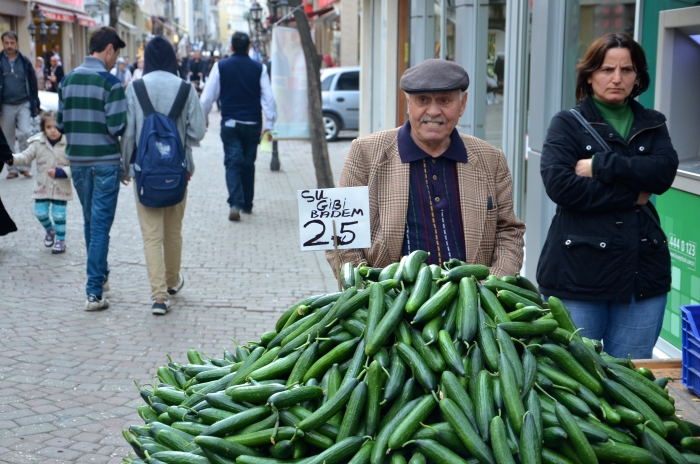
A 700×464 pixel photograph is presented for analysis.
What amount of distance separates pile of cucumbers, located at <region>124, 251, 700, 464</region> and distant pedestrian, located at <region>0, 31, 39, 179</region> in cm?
1353

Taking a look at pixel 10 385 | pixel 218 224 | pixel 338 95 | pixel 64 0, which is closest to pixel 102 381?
pixel 10 385

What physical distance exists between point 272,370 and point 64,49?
42.7m

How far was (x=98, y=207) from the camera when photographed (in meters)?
7.76

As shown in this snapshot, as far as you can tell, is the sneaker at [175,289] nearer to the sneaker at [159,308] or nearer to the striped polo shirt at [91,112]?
the sneaker at [159,308]

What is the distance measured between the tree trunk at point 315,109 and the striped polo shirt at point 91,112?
558 cm

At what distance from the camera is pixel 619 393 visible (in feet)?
8.79

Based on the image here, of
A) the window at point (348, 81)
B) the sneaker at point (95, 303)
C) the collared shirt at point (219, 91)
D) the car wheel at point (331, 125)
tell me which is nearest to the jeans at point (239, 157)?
the collared shirt at point (219, 91)

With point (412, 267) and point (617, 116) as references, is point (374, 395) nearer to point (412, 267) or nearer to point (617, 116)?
point (412, 267)

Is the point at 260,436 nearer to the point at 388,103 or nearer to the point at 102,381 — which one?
the point at 102,381

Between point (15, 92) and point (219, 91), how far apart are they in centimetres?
479

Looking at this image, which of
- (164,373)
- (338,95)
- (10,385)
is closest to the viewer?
(164,373)

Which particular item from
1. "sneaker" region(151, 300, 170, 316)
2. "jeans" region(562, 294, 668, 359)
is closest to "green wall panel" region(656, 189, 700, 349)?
"jeans" region(562, 294, 668, 359)

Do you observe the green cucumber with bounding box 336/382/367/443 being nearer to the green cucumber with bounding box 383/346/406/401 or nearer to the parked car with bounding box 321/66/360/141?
the green cucumber with bounding box 383/346/406/401

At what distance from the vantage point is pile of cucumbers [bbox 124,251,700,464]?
2438mm
